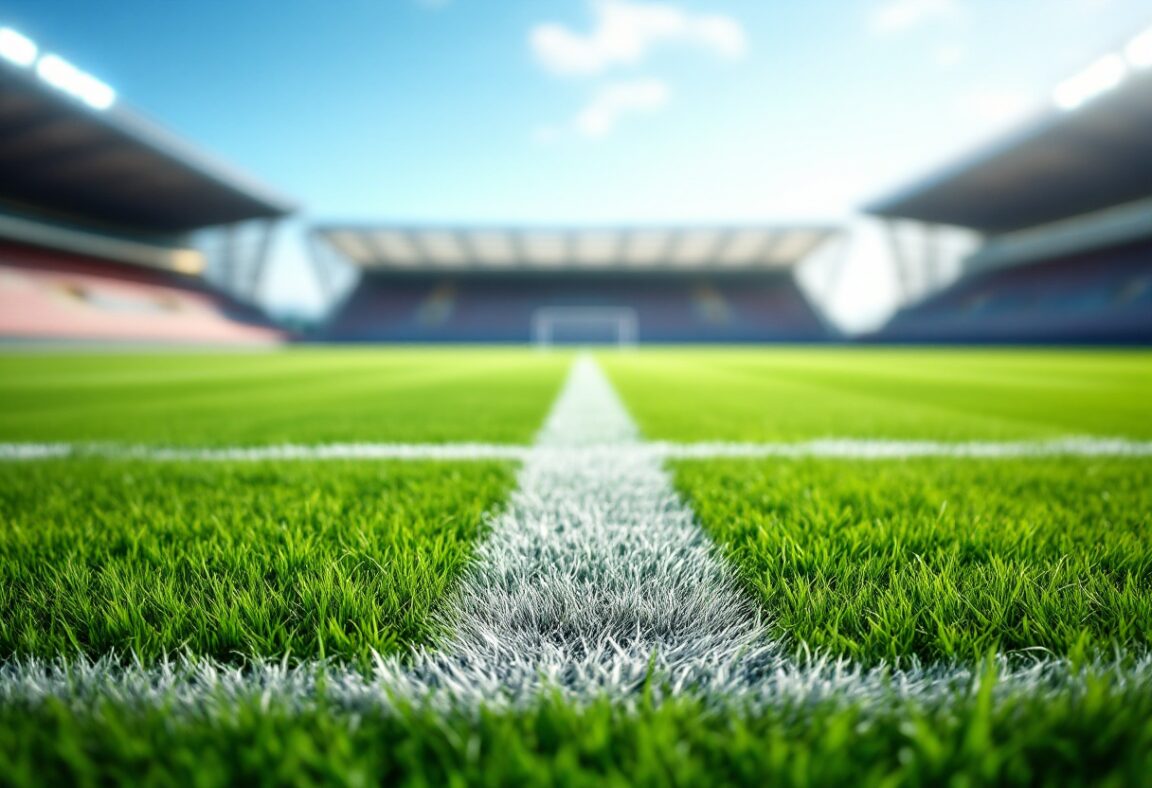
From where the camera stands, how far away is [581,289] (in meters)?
35.9

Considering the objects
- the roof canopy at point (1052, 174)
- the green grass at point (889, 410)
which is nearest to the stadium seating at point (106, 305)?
the green grass at point (889, 410)

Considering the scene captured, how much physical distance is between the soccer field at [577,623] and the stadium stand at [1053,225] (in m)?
23.7

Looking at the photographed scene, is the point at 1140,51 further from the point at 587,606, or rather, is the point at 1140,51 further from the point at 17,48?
the point at 17,48

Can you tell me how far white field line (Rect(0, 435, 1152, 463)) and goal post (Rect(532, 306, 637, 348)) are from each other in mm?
32039

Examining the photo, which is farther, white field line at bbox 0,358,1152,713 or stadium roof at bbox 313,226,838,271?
stadium roof at bbox 313,226,838,271

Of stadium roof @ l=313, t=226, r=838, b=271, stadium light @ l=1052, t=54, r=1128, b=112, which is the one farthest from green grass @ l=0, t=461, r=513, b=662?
stadium roof @ l=313, t=226, r=838, b=271

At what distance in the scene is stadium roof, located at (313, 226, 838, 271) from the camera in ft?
98.7

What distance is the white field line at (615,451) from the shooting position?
1941mm

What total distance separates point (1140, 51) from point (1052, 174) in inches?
299

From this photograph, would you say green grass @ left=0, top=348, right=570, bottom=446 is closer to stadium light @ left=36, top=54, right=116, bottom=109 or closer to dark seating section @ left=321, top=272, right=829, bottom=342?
stadium light @ left=36, top=54, right=116, bottom=109

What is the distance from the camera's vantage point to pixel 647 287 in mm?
36031

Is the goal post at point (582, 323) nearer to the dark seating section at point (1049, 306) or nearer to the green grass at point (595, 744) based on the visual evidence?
the dark seating section at point (1049, 306)

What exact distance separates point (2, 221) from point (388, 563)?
1352 inches

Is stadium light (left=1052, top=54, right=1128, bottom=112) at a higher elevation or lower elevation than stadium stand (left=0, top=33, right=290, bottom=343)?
higher
